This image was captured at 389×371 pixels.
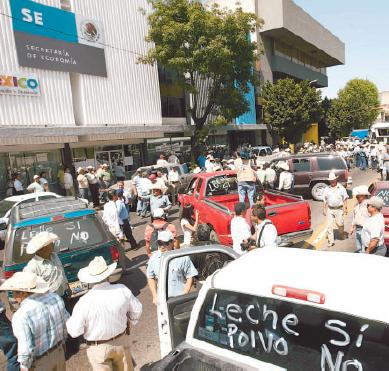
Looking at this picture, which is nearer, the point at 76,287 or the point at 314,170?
the point at 76,287

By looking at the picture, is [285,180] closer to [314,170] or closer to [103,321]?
[314,170]

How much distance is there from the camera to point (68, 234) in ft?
18.8

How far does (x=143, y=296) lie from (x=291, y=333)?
14.5 feet

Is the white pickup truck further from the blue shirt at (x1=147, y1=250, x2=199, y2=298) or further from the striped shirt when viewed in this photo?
the blue shirt at (x1=147, y1=250, x2=199, y2=298)

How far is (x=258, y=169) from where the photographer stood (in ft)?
44.2

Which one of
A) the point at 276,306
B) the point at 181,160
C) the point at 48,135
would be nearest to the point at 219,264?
the point at 276,306

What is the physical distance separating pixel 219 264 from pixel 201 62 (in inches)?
722

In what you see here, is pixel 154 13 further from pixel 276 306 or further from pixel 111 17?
pixel 276 306

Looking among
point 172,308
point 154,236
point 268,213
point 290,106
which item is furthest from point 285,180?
point 290,106

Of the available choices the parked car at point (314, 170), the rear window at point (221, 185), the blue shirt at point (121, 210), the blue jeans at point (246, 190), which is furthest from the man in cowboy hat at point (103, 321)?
the parked car at point (314, 170)

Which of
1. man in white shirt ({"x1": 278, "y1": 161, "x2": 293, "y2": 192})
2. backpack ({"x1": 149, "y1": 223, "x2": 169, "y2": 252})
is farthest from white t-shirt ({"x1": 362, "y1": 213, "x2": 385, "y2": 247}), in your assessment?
man in white shirt ({"x1": 278, "y1": 161, "x2": 293, "y2": 192})

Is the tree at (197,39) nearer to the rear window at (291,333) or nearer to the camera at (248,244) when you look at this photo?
the camera at (248,244)

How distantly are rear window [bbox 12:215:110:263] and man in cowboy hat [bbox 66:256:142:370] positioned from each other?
227cm

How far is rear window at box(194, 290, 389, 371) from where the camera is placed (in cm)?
200
